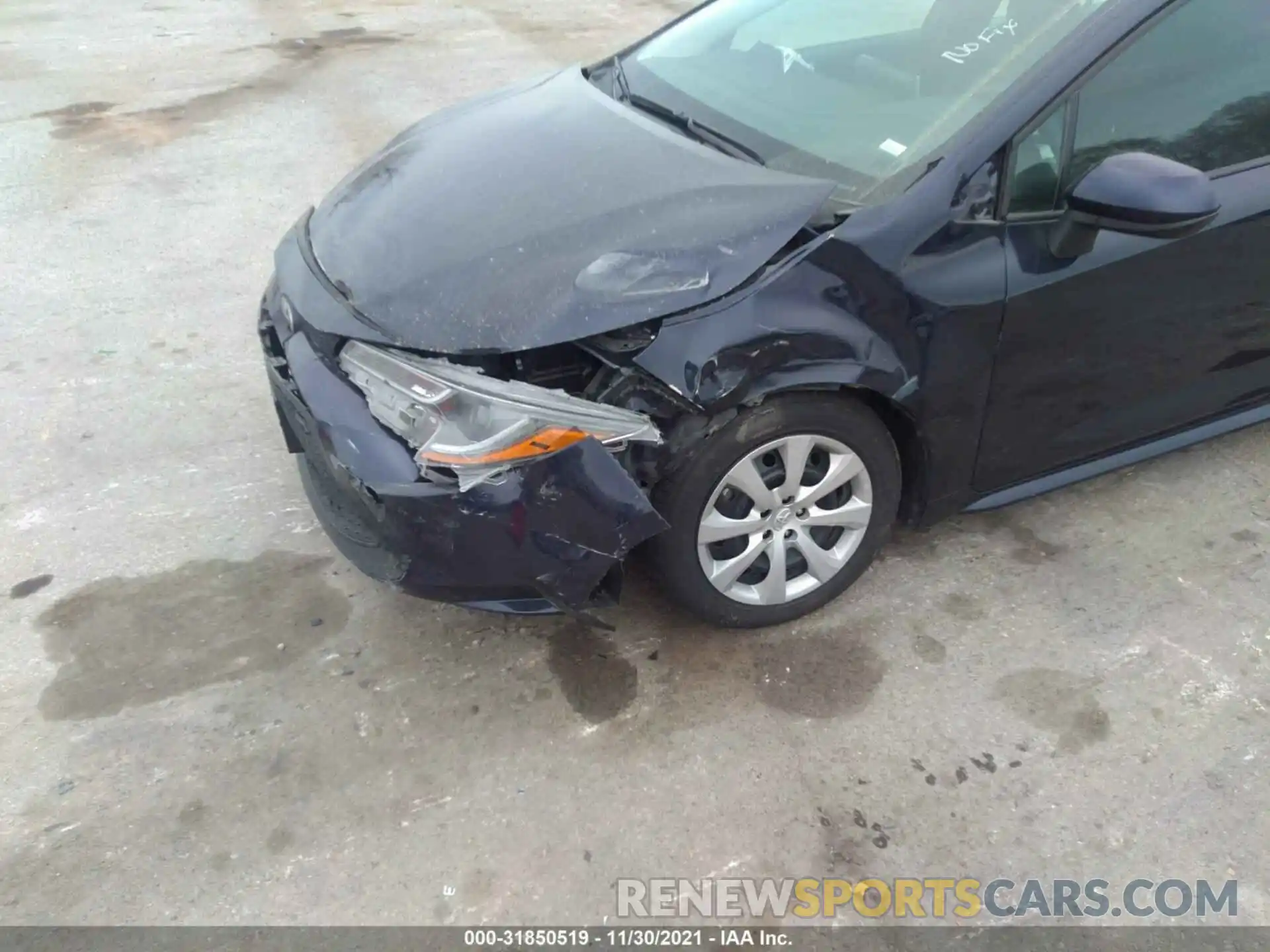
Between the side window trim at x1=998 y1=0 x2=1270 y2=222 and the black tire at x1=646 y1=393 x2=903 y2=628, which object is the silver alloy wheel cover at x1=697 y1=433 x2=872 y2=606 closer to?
the black tire at x1=646 y1=393 x2=903 y2=628

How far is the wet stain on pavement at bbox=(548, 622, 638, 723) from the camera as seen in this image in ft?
8.10

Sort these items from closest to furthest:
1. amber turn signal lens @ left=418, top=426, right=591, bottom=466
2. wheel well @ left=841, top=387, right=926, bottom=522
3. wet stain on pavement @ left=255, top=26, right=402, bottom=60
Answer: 1. amber turn signal lens @ left=418, top=426, right=591, bottom=466
2. wheel well @ left=841, top=387, right=926, bottom=522
3. wet stain on pavement @ left=255, top=26, right=402, bottom=60

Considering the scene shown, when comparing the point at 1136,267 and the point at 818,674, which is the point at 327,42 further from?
the point at 818,674

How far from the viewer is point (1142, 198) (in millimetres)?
2176

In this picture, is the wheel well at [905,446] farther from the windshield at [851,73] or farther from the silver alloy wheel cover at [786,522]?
the windshield at [851,73]

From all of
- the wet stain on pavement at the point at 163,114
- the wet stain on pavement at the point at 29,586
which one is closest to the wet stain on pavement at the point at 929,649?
the wet stain on pavement at the point at 29,586

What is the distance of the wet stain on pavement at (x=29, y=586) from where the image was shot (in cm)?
281

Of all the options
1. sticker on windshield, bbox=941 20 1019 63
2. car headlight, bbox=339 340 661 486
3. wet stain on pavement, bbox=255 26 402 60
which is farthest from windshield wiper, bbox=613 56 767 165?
wet stain on pavement, bbox=255 26 402 60

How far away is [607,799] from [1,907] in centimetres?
129

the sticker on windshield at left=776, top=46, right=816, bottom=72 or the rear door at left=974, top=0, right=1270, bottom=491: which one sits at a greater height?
the sticker on windshield at left=776, top=46, right=816, bottom=72

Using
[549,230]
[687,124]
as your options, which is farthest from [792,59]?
[549,230]

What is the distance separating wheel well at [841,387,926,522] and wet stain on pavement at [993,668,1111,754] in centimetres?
51

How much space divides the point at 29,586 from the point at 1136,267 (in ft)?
A: 10.4

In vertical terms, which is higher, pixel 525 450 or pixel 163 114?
pixel 525 450
